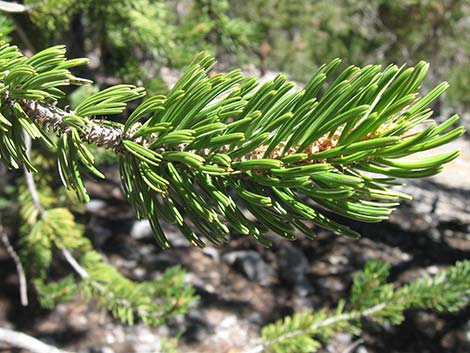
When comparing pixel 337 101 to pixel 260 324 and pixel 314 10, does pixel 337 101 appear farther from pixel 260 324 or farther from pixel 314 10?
pixel 314 10

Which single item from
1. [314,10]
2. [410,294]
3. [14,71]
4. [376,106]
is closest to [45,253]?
[410,294]

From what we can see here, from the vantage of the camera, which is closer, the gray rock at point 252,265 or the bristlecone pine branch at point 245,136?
the bristlecone pine branch at point 245,136

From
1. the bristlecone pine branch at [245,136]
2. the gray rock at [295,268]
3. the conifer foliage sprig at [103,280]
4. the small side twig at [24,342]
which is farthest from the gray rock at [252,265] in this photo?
the bristlecone pine branch at [245,136]

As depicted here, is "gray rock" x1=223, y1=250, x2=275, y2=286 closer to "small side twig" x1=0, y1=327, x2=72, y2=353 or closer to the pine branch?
the pine branch

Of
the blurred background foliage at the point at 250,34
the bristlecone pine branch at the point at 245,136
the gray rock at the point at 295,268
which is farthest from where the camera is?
the gray rock at the point at 295,268

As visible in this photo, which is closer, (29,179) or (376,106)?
(376,106)

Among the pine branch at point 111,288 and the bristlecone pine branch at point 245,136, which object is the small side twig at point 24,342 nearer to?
the pine branch at point 111,288
